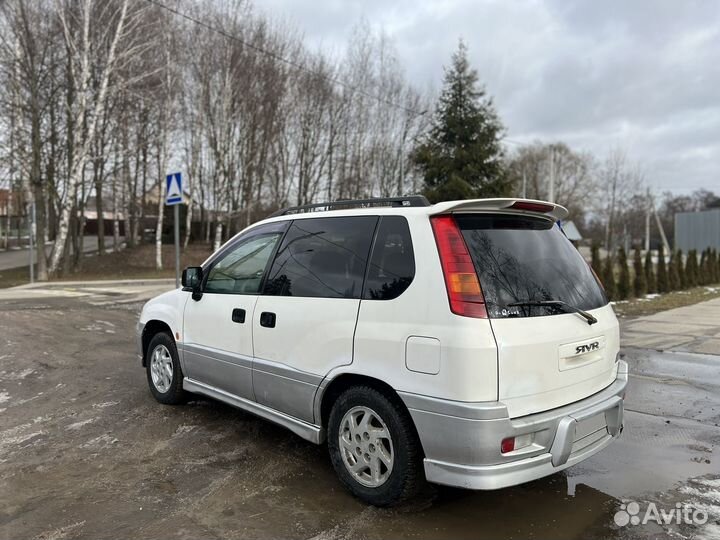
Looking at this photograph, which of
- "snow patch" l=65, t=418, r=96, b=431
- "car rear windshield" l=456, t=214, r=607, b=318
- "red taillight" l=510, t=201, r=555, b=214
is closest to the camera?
"car rear windshield" l=456, t=214, r=607, b=318

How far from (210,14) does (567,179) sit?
52952 millimetres

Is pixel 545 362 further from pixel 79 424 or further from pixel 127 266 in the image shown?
pixel 127 266

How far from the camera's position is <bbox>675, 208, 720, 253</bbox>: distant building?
52500 mm

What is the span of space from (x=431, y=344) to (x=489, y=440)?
0.57 metres

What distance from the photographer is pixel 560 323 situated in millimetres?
3105

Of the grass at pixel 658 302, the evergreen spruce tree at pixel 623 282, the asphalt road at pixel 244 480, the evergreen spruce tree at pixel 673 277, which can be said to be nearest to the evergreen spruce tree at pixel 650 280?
the grass at pixel 658 302

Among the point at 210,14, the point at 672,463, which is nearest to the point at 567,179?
the point at 210,14

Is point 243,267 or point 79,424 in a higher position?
point 243,267

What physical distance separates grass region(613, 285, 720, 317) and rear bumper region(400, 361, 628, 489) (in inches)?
413

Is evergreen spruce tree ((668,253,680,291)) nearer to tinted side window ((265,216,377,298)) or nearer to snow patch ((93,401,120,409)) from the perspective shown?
tinted side window ((265,216,377,298))

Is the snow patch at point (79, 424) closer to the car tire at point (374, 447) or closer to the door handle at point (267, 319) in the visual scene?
the door handle at point (267, 319)

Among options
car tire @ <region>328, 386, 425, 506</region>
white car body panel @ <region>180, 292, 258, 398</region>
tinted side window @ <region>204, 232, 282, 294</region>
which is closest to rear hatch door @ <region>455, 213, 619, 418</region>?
car tire @ <region>328, 386, 425, 506</region>

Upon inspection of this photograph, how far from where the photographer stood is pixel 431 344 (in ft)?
9.47

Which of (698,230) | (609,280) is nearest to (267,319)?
(609,280)
